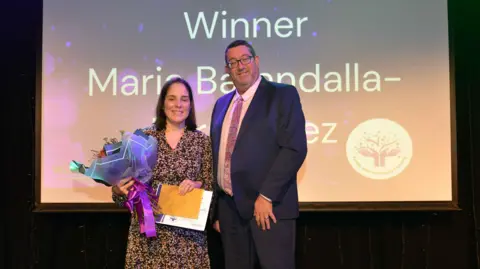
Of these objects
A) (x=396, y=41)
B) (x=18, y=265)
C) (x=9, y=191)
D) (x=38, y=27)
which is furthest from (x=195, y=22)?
(x=18, y=265)

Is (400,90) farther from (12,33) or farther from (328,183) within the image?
(12,33)

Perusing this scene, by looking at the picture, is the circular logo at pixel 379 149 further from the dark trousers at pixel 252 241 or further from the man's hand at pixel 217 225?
the man's hand at pixel 217 225

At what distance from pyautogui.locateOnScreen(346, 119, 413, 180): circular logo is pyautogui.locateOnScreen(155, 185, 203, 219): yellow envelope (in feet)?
4.01

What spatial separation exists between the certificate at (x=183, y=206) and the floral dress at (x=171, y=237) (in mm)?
56

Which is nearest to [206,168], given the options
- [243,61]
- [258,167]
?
[258,167]

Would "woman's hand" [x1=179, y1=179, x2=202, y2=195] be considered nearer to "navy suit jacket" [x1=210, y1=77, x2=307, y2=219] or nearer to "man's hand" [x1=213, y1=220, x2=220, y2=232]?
"navy suit jacket" [x1=210, y1=77, x2=307, y2=219]

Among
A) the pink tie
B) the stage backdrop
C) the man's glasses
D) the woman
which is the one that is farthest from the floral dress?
the stage backdrop

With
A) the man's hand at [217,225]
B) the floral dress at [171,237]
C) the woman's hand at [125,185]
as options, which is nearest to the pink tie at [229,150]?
the floral dress at [171,237]

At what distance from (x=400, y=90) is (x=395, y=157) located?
441 mm

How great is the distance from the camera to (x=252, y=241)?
2.14 meters

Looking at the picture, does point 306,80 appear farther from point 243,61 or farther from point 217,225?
point 217,225

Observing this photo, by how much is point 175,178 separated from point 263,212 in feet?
1.48

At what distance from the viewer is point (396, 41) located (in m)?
2.81

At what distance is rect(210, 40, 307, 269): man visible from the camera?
79.6 inches
